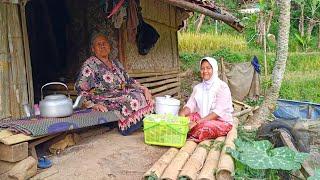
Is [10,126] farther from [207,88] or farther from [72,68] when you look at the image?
[72,68]

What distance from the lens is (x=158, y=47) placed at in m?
8.53

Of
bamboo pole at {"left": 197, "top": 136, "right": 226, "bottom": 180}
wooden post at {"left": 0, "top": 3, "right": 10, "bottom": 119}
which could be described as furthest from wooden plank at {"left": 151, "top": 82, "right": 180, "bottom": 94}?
bamboo pole at {"left": 197, "top": 136, "right": 226, "bottom": 180}

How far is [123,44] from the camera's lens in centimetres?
682

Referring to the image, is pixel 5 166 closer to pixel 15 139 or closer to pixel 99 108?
pixel 15 139

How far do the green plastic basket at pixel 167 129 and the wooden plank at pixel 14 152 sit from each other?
1.38 m

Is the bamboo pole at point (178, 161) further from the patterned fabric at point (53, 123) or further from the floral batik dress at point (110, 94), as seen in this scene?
the patterned fabric at point (53, 123)

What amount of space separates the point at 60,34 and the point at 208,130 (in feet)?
12.9

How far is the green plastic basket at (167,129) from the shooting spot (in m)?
4.56

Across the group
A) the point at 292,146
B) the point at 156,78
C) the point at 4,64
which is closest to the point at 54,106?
the point at 4,64

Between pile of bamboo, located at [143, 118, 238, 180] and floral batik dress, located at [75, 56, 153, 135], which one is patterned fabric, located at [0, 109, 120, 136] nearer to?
floral batik dress, located at [75, 56, 153, 135]

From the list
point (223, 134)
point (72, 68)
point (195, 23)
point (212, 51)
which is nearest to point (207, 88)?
point (223, 134)

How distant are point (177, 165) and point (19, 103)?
248cm

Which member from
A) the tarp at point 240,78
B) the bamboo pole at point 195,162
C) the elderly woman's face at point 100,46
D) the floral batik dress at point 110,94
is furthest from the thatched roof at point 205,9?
the tarp at point 240,78

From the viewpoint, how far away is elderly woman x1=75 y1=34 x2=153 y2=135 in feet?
17.3
